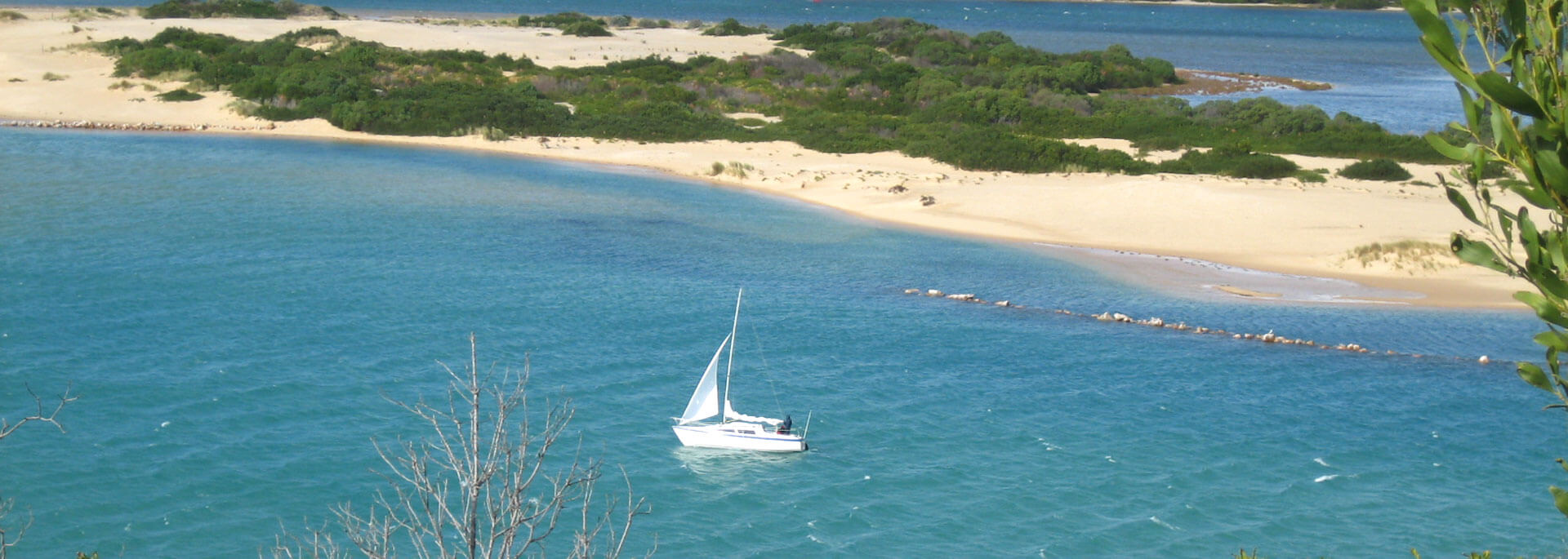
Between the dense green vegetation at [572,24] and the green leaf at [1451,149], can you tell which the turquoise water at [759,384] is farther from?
the dense green vegetation at [572,24]

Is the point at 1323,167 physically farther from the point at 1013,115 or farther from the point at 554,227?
the point at 554,227

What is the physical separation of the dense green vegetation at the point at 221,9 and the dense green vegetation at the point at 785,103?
23.8 metres

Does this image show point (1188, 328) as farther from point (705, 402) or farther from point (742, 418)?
point (705, 402)

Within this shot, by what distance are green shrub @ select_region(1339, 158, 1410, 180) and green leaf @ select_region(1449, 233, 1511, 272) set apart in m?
45.5

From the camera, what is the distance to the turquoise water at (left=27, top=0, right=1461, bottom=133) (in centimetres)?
7975

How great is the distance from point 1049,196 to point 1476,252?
39569 mm

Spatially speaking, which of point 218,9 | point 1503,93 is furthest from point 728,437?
point 218,9

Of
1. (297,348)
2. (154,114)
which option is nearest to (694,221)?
(297,348)

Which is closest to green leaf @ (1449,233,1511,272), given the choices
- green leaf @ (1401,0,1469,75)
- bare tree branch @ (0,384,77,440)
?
green leaf @ (1401,0,1469,75)

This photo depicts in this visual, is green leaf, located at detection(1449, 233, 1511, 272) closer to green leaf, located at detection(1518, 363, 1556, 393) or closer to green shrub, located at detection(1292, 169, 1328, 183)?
green leaf, located at detection(1518, 363, 1556, 393)

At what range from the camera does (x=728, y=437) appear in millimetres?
21203

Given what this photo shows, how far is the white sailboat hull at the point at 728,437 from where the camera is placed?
21078 mm

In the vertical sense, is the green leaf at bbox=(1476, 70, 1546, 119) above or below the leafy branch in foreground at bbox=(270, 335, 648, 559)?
above

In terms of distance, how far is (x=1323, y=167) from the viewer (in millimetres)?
48688
